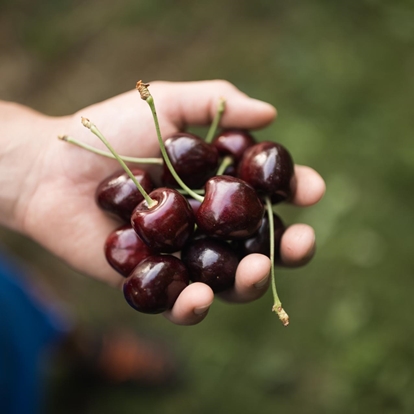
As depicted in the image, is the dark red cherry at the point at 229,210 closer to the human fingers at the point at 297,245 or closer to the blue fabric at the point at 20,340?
the human fingers at the point at 297,245

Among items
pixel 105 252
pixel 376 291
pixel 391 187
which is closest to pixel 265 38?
pixel 391 187

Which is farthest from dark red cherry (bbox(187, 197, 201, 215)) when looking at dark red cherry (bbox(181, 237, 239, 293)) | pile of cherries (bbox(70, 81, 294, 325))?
dark red cherry (bbox(181, 237, 239, 293))

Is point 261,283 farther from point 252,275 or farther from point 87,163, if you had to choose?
point 87,163

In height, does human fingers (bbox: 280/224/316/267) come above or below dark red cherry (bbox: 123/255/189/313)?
above

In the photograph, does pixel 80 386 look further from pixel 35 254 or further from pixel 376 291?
pixel 376 291

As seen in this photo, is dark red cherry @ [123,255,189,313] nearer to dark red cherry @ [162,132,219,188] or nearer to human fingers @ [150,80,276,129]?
dark red cherry @ [162,132,219,188]

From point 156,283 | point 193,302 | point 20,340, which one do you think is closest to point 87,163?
point 156,283
